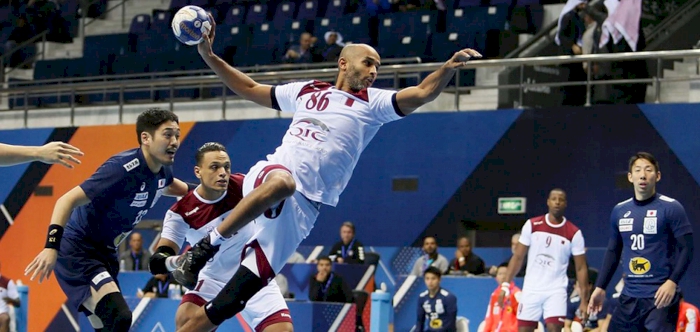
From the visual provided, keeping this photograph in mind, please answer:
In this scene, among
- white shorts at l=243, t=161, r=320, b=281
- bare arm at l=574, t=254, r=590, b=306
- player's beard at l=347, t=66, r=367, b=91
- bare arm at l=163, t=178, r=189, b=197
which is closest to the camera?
white shorts at l=243, t=161, r=320, b=281

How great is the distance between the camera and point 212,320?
26.9 feet

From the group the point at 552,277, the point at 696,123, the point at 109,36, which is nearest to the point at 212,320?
the point at 552,277

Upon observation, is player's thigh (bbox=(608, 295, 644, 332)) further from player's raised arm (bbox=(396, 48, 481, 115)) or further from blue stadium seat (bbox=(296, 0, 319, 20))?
blue stadium seat (bbox=(296, 0, 319, 20))

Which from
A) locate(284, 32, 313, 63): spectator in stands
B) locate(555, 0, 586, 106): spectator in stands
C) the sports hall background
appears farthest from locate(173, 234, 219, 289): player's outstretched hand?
locate(284, 32, 313, 63): spectator in stands

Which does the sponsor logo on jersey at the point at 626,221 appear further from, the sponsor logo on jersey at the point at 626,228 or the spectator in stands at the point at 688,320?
the spectator in stands at the point at 688,320

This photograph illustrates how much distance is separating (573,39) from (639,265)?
8213 millimetres

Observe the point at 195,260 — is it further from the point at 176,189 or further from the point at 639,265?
the point at 639,265

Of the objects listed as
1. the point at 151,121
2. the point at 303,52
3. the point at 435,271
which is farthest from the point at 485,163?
the point at 151,121

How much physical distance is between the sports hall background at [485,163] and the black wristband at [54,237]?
8141mm

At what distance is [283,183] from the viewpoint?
801 cm

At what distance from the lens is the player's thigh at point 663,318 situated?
10094 millimetres

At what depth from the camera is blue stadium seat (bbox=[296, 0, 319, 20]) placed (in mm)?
23361

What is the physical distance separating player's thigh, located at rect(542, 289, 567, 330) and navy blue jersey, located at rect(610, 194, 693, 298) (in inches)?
157

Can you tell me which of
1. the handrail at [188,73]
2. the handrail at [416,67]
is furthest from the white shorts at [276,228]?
the handrail at [188,73]
